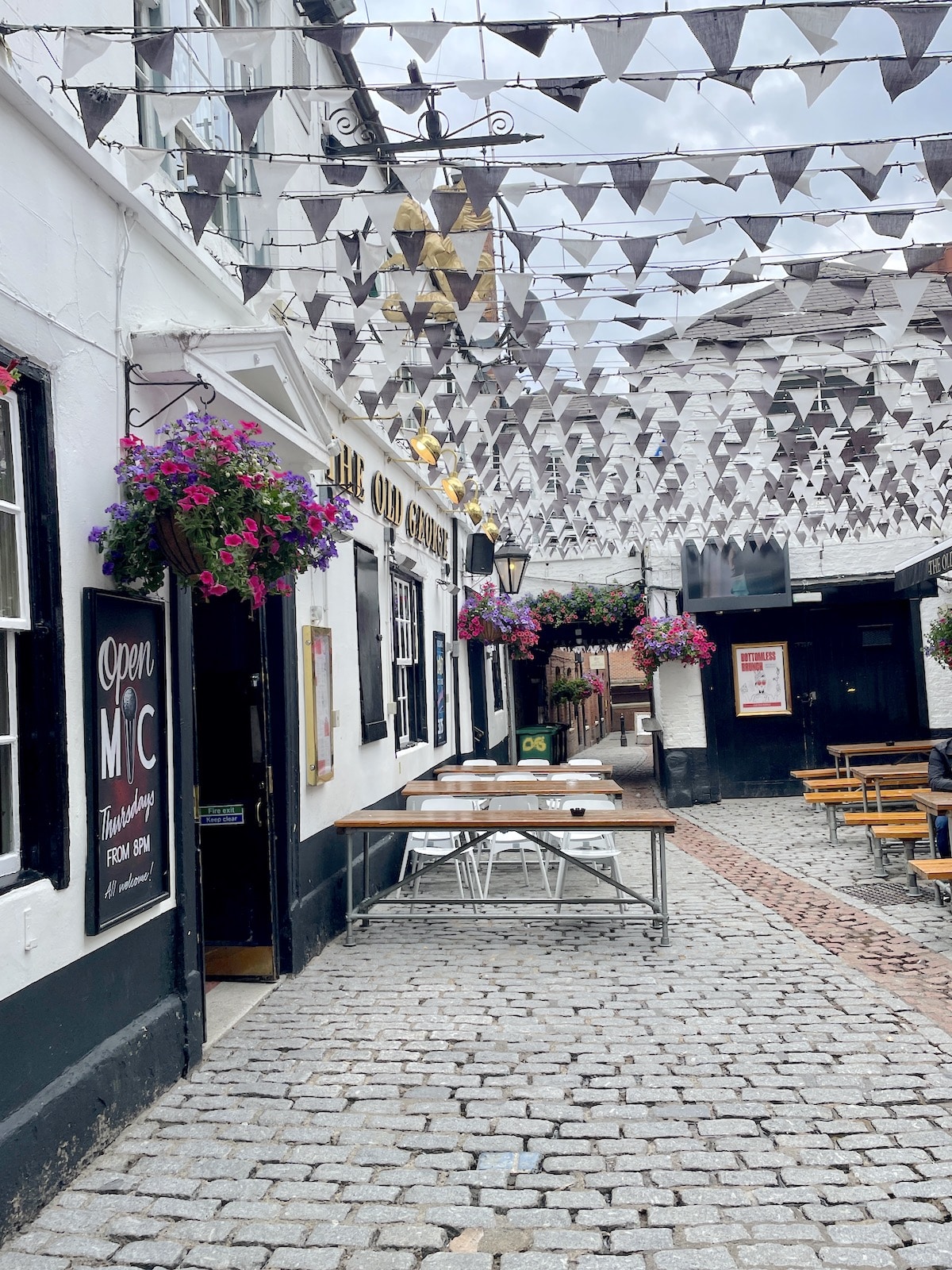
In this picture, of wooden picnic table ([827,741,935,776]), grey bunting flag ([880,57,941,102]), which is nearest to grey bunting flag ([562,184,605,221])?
grey bunting flag ([880,57,941,102])

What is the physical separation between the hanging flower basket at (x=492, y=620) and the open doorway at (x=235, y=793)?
683cm

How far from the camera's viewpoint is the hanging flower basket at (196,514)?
369cm

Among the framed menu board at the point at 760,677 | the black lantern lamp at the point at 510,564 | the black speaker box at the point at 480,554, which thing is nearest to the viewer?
the black lantern lamp at the point at 510,564

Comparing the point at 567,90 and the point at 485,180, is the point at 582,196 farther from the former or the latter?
the point at 567,90

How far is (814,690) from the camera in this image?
14.7 meters

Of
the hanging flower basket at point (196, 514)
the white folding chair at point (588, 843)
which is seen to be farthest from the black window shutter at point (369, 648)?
the hanging flower basket at point (196, 514)

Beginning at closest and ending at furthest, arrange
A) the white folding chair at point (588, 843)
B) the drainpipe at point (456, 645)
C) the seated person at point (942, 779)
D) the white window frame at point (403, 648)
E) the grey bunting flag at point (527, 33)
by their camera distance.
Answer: the grey bunting flag at point (527, 33) < the white folding chair at point (588, 843) < the seated person at point (942, 779) < the white window frame at point (403, 648) < the drainpipe at point (456, 645)

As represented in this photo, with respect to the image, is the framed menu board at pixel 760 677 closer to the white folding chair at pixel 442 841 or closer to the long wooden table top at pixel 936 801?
the long wooden table top at pixel 936 801

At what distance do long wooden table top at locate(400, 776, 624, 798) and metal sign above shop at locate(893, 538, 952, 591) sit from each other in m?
4.14

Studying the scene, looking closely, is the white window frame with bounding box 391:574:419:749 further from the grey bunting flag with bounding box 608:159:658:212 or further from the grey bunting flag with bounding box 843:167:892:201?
the grey bunting flag with bounding box 843:167:892:201

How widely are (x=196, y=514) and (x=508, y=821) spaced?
350 centimetres

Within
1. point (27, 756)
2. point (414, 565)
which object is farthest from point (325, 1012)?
point (414, 565)

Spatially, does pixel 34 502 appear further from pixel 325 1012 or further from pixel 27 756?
pixel 325 1012

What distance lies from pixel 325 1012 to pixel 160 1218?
2.04 m
